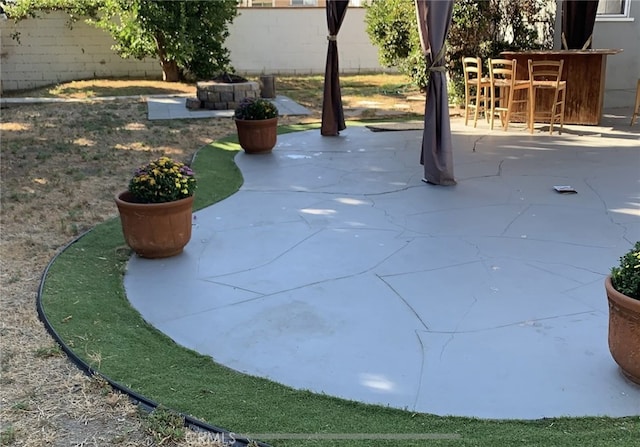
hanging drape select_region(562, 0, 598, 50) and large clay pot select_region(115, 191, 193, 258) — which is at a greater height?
hanging drape select_region(562, 0, 598, 50)

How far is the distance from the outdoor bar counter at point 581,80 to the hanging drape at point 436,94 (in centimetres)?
330

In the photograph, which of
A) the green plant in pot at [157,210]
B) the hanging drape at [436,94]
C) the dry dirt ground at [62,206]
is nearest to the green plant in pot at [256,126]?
the dry dirt ground at [62,206]

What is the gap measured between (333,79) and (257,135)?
4.75 ft

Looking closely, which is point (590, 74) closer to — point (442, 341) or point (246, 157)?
point (246, 157)

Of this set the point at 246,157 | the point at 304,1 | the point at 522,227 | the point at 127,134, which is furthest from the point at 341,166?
the point at 304,1

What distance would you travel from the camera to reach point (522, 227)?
4.20m

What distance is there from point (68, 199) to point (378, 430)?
401 cm

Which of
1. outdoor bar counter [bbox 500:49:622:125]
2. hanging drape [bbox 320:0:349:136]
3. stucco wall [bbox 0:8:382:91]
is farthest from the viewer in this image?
stucco wall [bbox 0:8:382:91]

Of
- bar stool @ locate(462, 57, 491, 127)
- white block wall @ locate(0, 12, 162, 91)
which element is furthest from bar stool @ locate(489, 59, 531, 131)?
white block wall @ locate(0, 12, 162, 91)

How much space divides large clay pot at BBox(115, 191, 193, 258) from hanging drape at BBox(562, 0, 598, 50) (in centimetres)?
698

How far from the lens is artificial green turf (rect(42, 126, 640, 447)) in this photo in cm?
206

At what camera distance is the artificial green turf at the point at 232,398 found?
2061 mm

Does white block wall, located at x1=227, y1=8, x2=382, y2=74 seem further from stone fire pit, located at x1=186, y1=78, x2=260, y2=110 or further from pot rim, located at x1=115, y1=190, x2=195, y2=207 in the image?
pot rim, located at x1=115, y1=190, x2=195, y2=207

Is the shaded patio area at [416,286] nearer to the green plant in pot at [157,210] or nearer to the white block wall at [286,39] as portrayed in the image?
the green plant in pot at [157,210]
